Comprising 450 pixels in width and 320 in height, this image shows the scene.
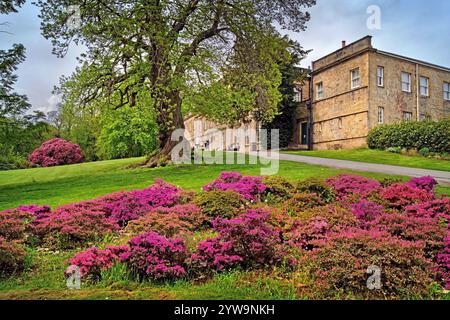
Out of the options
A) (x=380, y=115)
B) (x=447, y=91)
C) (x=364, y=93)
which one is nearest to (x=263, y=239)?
(x=364, y=93)

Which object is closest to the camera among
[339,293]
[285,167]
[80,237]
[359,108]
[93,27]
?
[339,293]

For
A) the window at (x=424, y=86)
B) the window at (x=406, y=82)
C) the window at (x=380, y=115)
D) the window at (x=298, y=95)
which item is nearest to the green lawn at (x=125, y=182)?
the window at (x=380, y=115)

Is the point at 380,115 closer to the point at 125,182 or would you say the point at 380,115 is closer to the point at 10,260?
the point at 125,182

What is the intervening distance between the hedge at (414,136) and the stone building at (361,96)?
48.8 inches

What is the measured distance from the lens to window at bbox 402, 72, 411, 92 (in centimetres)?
2561

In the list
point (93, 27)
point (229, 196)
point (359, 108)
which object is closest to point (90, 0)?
point (93, 27)

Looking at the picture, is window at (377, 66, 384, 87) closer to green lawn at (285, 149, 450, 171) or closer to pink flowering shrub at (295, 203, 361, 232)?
green lawn at (285, 149, 450, 171)

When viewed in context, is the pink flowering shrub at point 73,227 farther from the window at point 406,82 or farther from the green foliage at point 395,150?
the window at point 406,82

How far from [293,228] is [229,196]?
1.47 metres

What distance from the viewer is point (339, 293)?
10.6 feet

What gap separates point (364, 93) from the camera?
2402 centimetres

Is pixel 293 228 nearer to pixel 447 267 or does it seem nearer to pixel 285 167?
pixel 447 267

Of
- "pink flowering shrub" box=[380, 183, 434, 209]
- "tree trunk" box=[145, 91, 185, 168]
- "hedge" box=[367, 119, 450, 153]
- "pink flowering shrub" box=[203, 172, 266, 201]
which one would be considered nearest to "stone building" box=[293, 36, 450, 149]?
"hedge" box=[367, 119, 450, 153]

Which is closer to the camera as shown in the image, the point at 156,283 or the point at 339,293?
the point at 339,293
